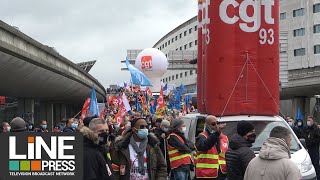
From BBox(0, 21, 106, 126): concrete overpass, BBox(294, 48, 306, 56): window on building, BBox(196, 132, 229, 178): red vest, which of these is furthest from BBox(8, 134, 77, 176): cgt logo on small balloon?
BBox(294, 48, 306, 56): window on building

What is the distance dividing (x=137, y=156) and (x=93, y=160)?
203 cm

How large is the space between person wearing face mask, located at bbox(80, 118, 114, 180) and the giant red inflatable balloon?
20.4 feet

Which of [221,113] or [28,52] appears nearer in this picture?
[221,113]

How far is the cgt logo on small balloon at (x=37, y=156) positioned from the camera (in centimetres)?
511

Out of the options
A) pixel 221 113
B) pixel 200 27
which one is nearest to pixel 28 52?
pixel 200 27

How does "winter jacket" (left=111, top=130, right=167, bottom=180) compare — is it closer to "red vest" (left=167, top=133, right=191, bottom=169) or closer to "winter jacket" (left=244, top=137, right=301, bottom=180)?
"red vest" (left=167, top=133, right=191, bottom=169)

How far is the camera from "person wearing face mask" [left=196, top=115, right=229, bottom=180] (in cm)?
943

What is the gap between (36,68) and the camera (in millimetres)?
28406

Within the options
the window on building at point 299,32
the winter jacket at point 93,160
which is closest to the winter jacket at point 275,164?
the winter jacket at point 93,160

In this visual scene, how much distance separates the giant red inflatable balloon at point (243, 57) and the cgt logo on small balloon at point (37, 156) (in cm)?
739

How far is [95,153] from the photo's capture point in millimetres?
6090

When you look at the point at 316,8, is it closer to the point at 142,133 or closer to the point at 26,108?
the point at 26,108

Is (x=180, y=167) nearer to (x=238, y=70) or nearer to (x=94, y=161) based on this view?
(x=238, y=70)

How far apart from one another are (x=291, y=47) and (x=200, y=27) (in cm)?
6404
